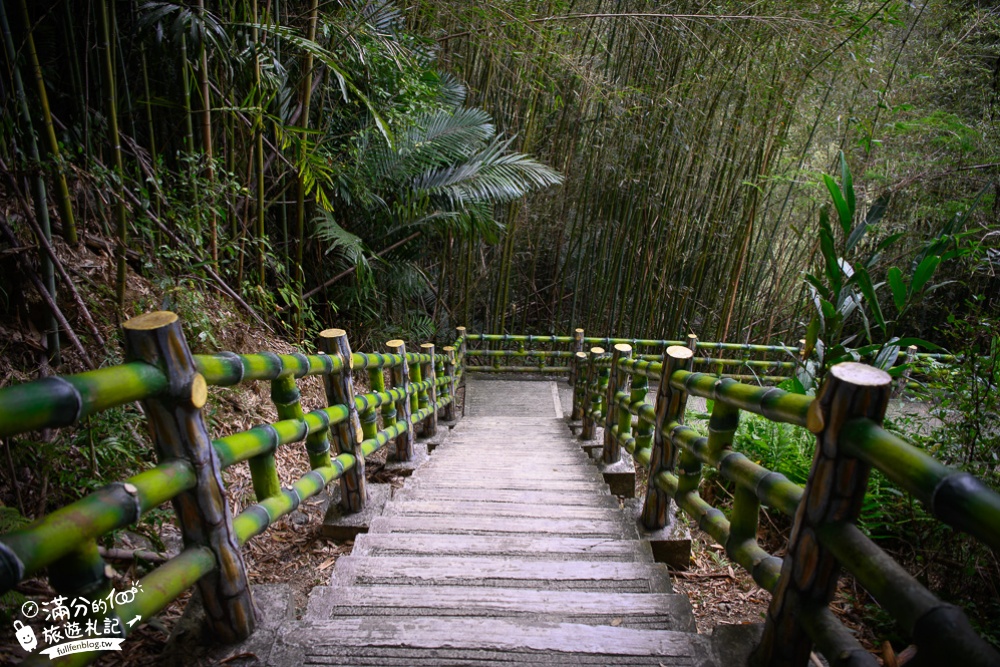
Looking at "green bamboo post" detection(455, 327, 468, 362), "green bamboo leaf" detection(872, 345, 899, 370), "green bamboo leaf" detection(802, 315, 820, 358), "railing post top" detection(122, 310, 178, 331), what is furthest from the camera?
"green bamboo post" detection(455, 327, 468, 362)

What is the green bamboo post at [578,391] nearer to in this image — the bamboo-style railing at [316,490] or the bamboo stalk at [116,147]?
the bamboo-style railing at [316,490]

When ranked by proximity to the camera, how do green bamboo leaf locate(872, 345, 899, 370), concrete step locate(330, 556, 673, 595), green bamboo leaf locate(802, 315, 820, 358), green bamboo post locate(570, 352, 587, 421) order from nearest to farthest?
1. concrete step locate(330, 556, 673, 595)
2. green bamboo leaf locate(872, 345, 899, 370)
3. green bamboo leaf locate(802, 315, 820, 358)
4. green bamboo post locate(570, 352, 587, 421)

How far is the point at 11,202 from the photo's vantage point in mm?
1950

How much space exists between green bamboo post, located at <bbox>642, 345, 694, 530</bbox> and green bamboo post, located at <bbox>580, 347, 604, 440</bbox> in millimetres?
1762

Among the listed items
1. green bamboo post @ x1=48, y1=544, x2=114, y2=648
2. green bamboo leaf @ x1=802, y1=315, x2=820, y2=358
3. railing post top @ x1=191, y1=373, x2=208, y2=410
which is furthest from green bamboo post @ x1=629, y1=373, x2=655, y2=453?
green bamboo post @ x1=48, y1=544, x2=114, y2=648

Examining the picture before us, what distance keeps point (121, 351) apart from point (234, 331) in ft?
2.82

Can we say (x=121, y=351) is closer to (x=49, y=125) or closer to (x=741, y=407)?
(x=49, y=125)

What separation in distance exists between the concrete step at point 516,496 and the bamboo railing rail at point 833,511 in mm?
692

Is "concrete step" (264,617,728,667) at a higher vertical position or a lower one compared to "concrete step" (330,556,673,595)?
higher

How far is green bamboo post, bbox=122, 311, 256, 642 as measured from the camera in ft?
3.29

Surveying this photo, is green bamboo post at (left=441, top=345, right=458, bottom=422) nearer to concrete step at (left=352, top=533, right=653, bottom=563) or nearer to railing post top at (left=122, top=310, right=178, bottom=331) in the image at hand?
concrete step at (left=352, top=533, right=653, bottom=563)

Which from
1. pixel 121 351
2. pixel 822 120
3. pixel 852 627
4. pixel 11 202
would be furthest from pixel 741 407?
pixel 822 120

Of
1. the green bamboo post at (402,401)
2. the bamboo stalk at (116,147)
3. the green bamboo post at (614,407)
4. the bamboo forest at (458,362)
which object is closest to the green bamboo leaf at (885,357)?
the bamboo forest at (458,362)

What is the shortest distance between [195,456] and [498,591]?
880 mm
